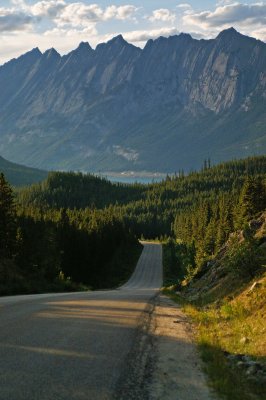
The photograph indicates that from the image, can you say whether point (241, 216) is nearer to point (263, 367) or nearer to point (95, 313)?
point (95, 313)

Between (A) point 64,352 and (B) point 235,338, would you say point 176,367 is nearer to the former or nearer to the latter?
(A) point 64,352

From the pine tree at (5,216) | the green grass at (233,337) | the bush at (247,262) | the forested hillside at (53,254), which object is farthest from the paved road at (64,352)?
the pine tree at (5,216)

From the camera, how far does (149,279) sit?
106 meters

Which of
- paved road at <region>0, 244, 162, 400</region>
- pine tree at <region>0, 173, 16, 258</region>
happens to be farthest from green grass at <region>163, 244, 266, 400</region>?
pine tree at <region>0, 173, 16, 258</region>

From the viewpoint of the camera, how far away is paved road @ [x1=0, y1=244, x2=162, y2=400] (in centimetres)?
929

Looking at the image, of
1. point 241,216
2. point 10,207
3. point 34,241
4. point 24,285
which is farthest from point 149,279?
point 24,285

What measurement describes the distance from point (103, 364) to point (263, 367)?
163 inches

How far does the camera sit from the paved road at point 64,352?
929 cm

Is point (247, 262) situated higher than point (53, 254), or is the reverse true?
point (247, 262)

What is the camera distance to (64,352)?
39.1 ft

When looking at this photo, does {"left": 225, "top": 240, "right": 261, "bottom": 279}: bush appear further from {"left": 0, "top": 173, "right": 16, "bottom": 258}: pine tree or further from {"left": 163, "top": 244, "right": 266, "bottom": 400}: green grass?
{"left": 0, "top": 173, "right": 16, "bottom": 258}: pine tree

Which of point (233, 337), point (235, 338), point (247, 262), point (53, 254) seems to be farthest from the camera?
point (53, 254)

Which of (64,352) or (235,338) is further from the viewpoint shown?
(235,338)

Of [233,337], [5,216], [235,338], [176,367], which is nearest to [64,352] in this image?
[176,367]
